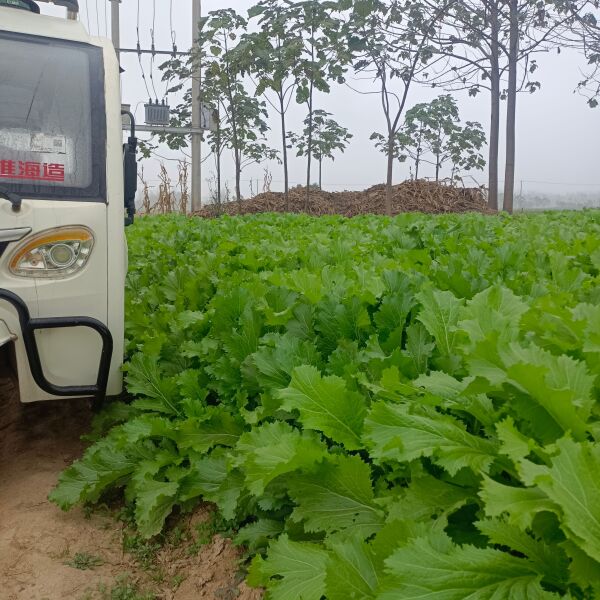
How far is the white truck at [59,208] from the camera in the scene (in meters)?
3.29

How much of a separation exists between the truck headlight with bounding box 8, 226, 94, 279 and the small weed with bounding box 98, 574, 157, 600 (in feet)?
4.78

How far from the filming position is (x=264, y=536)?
2439 millimetres

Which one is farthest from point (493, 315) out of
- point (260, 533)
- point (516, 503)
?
point (260, 533)

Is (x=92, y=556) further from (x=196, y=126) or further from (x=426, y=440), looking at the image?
(x=196, y=126)

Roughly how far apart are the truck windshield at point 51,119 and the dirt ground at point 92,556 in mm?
1500

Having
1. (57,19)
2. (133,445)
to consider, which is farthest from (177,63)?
(133,445)

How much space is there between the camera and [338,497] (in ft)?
6.22

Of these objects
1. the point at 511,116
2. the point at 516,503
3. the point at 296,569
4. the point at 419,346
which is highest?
the point at 511,116

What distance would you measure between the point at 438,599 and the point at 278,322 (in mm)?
1700

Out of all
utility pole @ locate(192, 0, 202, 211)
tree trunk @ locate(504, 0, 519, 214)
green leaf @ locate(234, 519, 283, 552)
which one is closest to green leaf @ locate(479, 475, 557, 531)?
green leaf @ locate(234, 519, 283, 552)

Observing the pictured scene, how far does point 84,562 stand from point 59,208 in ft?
5.33

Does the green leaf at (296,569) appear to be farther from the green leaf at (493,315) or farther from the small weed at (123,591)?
the small weed at (123,591)

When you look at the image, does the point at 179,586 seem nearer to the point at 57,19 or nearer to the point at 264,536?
the point at 264,536

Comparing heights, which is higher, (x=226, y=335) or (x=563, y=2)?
(x=563, y=2)
